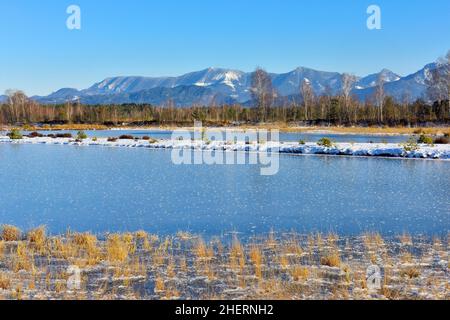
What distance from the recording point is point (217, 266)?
7.68 m

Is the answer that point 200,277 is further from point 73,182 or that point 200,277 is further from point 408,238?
point 73,182

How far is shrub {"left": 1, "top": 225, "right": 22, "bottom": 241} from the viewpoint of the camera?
9.48 meters

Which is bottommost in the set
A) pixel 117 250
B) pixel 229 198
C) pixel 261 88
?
pixel 117 250

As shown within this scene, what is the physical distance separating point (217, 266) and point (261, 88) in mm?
80994

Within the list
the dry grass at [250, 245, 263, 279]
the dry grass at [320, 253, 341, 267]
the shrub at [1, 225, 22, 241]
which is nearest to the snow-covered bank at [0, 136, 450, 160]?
the dry grass at [320, 253, 341, 267]

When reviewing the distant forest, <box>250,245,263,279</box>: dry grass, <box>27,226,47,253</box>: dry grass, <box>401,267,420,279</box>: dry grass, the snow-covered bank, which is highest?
the distant forest

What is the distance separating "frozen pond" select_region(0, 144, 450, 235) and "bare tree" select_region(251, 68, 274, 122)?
6405 centimetres

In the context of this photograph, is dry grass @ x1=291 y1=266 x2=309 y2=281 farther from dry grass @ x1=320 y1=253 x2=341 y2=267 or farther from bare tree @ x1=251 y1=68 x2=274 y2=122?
bare tree @ x1=251 y1=68 x2=274 y2=122

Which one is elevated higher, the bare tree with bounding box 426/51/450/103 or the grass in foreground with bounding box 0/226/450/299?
the bare tree with bounding box 426/51/450/103

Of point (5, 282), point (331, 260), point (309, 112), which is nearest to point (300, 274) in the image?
point (331, 260)

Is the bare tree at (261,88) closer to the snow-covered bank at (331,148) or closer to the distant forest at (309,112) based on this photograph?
the distant forest at (309,112)

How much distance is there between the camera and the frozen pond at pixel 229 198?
10680mm

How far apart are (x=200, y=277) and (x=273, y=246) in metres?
2.15

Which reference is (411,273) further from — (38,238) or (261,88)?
(261,88)
